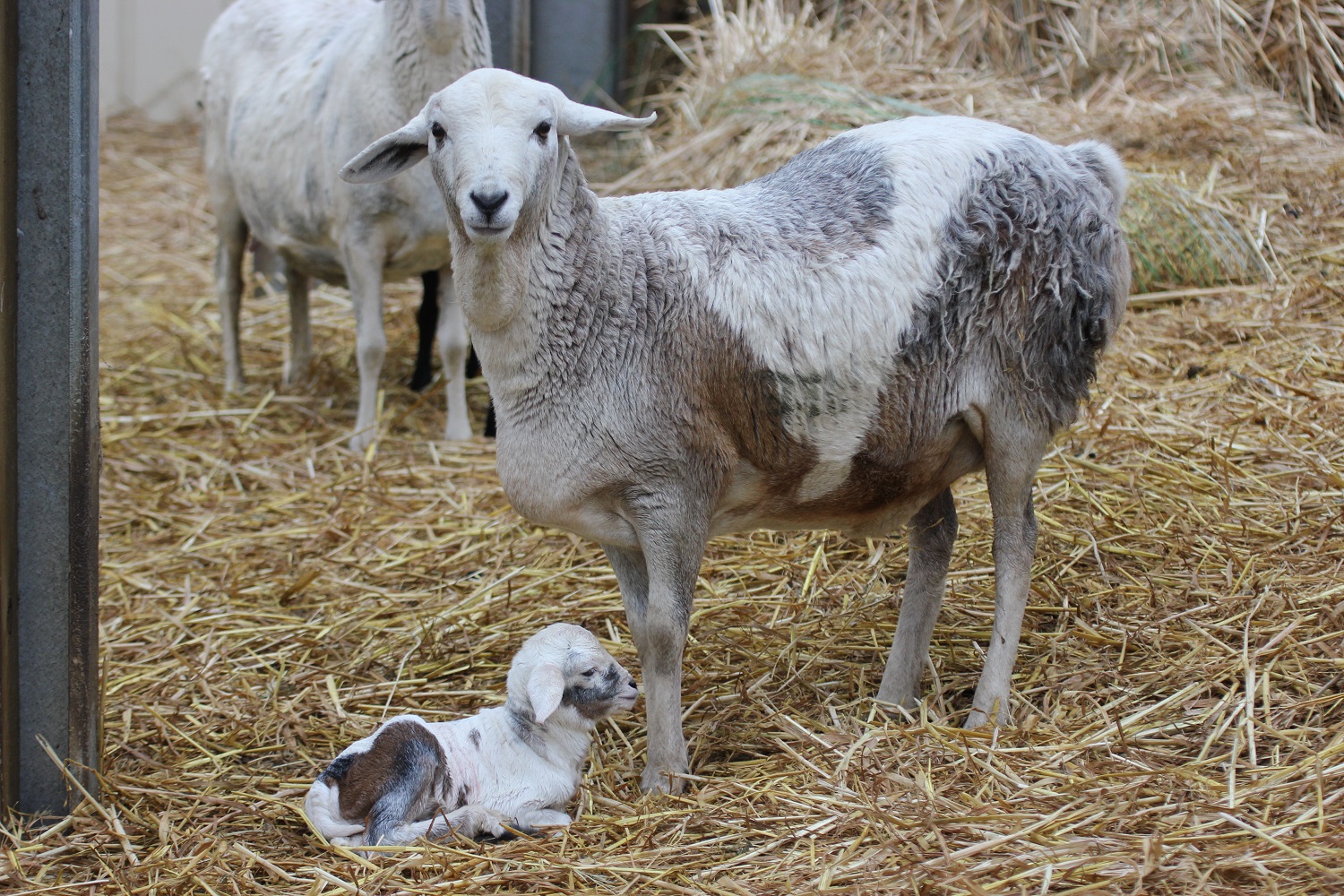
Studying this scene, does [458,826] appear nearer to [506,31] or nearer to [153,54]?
[506,31]

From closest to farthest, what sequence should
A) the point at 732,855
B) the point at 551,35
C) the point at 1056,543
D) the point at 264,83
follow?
1. the point at 732,855
2. the point at 1056,543
3. the point at 264,83
4. the point at 551,35

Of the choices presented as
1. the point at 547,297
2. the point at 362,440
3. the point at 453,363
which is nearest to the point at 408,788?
the point at 547,297

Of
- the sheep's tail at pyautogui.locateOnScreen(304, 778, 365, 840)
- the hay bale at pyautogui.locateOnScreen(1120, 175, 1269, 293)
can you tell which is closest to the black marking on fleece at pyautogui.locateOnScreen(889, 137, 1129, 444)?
the sheep's tail at pyautogui.locateOnScreen(304, 778, 365, 840)

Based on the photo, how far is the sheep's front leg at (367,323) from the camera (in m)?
6.05

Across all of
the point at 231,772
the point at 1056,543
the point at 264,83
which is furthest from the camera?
the point at 264,83

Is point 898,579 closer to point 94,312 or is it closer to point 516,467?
point 516,467

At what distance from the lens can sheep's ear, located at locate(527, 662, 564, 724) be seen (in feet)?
10.2

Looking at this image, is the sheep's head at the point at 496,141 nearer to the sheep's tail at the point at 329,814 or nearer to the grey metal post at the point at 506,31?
the sheep's tail at the point at 329,814

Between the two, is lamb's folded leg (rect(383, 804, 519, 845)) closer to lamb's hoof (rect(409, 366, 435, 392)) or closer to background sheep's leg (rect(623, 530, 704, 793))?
background sheep's leg (rect(623, 530, 704, 793))

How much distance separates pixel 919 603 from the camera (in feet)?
12.3

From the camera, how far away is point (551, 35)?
9961 millimetres

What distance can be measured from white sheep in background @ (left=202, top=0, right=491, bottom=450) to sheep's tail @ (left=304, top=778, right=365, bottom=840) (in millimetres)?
3220

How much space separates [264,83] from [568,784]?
193 inches

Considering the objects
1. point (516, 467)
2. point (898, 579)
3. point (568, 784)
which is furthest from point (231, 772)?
point (898, 579)
